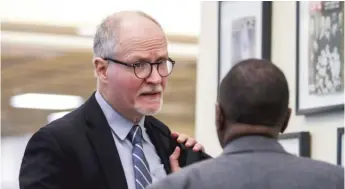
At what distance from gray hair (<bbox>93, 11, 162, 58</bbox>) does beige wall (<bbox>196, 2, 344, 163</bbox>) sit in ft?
3.07

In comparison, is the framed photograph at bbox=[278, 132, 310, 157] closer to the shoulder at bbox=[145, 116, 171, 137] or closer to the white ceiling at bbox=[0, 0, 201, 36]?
the shoulder at bbox=[145, 116, 171, 137]

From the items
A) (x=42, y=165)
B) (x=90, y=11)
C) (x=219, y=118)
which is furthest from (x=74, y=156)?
(x=90, y=11)

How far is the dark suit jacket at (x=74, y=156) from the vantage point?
1945 millimetres

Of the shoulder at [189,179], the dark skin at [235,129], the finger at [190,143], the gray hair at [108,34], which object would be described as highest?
the gray hair at [108,34]

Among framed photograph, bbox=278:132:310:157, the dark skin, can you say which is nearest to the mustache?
the dark skin

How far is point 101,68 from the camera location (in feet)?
6.95

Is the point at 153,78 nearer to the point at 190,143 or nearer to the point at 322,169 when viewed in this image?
the point at 190,143

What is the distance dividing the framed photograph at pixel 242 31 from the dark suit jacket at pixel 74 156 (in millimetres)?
1187

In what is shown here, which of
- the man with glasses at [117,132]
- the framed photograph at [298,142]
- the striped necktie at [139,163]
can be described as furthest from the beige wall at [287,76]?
the striped necktie at [139,163]

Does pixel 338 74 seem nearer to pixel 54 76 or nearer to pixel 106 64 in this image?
pixel 106 64

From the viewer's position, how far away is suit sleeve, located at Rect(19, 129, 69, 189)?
6.35ft

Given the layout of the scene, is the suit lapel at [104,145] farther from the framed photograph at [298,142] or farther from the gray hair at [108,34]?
the framed photograph at [298,142]

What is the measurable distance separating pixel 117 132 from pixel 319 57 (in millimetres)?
968

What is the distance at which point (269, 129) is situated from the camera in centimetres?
157
